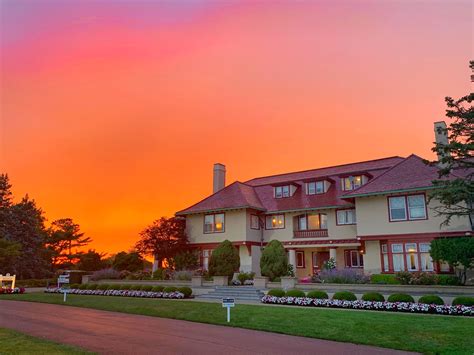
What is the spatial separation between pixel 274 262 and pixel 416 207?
376 inches

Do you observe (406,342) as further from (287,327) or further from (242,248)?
(242,248)

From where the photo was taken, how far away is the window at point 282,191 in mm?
33531

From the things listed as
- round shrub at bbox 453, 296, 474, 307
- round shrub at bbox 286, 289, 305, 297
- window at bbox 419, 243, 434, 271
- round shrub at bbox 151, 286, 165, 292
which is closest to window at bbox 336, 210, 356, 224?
window at bbox 419, 243, 434, 271

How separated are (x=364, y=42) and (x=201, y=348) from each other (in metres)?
14.7

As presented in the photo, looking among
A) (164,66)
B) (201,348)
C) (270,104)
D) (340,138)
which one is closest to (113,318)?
(201,348)

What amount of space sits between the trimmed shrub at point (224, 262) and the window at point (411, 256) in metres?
11.0

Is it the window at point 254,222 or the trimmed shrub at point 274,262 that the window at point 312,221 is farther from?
the trimmed shrub at point 274,262

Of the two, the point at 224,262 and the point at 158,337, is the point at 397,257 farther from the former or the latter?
the point at 158,337

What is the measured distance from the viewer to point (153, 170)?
29328 millimetres

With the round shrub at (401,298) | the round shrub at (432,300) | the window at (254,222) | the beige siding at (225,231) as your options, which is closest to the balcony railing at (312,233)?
the window at (254,222)

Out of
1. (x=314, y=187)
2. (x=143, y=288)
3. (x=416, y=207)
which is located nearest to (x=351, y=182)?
(x=314, y=187)

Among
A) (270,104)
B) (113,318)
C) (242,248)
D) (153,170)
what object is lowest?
(113,318)

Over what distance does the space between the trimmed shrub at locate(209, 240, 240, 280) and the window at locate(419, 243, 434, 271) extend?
11745 millimetres

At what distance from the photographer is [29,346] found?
929 cm
